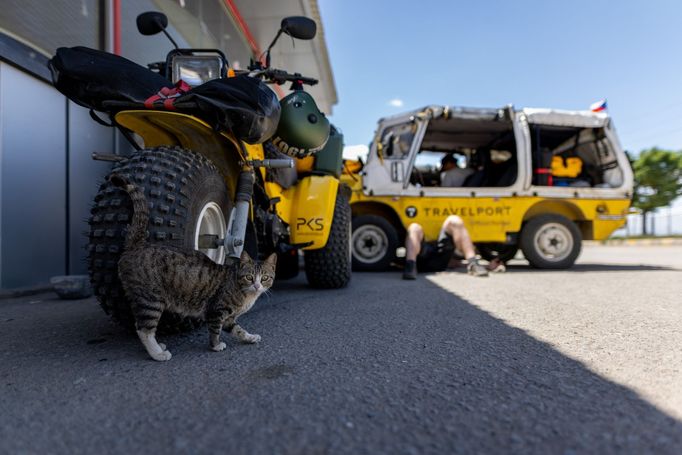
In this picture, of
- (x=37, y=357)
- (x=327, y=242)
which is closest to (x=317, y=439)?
(x=37, y=357)

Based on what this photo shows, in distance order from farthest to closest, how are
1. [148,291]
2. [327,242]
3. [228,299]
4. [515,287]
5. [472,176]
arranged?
[472,176] < [515,287] < [327,242] < [228,299] < [148,291]

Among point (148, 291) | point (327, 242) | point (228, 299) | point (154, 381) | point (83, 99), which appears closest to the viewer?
point (154, 381)

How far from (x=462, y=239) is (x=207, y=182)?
3700 millimetres

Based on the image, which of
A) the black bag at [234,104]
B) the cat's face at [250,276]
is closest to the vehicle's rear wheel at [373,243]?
the cat's face at [250,276]

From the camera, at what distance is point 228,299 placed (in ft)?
5.14

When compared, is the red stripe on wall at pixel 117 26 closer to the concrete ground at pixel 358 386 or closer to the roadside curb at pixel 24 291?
the roadside curb at pixel 24 291

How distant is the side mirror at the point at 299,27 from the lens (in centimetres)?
209

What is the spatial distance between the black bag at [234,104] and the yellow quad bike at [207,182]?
2 centimetres

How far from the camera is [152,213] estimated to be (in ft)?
4.74

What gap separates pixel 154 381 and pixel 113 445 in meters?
0.37

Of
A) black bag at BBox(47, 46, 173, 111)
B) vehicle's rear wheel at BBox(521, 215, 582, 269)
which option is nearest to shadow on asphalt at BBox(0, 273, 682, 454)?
black bag at BBox(47, 46, 173, 111)

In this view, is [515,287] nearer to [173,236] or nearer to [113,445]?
[173,236]

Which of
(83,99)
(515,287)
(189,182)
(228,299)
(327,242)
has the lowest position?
(515,287)

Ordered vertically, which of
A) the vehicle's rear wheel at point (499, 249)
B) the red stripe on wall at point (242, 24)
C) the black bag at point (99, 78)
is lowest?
the vehicle's rear wheel at point (499, 249)
